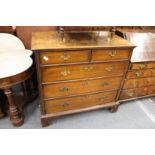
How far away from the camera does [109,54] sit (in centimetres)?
142

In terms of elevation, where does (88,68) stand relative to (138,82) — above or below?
above

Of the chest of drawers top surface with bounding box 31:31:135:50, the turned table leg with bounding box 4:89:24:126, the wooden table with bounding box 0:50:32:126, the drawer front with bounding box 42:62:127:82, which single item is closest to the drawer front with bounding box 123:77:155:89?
the drawer front with bounding box 42:62:127:82

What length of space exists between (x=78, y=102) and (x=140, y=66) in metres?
0.83

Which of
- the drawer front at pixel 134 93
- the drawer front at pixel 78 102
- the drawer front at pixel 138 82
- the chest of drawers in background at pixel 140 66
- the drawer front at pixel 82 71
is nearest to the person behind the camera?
the drawer front at pixel 82 71

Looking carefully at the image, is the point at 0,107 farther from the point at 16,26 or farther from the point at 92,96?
the point at 92,96

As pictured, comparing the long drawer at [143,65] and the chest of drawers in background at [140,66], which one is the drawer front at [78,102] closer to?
the chest of drawers in background at [140,66]

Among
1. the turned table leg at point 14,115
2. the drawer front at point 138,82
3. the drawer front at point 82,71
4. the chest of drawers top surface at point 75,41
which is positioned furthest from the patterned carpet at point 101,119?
the chest of drawers top surface at point 75,41

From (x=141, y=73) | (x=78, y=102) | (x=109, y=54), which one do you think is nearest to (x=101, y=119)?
(x=78, y=102)

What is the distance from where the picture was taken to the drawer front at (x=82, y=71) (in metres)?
1.34

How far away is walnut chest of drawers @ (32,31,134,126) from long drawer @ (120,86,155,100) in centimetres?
18

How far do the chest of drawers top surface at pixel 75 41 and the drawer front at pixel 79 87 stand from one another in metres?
0.39

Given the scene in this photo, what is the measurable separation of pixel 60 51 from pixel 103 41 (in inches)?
18.4

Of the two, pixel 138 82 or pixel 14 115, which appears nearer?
pixel 14 115

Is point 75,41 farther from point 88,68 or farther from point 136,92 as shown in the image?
point 136,92
